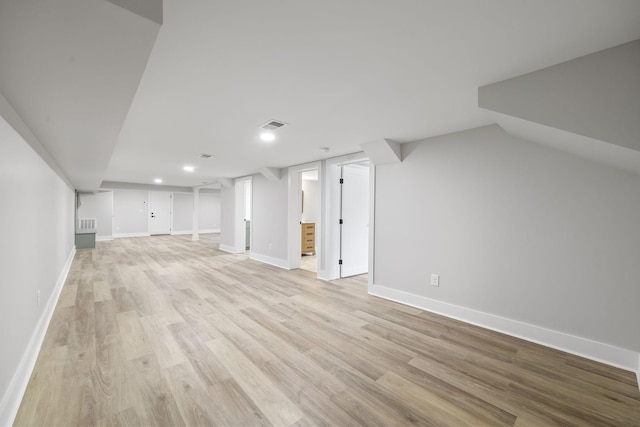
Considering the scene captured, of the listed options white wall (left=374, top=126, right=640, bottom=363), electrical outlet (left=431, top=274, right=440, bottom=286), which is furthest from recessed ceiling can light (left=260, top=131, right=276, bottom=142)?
electrical outlet (left=431, top=274, right=440, bottom=286)

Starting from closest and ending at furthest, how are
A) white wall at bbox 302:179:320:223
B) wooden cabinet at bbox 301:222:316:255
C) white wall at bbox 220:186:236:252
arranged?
wooden cabinet at bbox 301:222:316:255 < white wall at bbox 220:186:236:252 < white wall at bbox 302:179:320:223

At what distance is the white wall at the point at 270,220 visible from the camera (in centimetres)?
565

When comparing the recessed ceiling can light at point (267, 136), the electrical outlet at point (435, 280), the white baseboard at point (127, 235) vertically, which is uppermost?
the recessed ceiling can light at point (267, 136)

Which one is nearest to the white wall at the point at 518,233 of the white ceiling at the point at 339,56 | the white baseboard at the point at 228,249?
the white ceiling at the point at 339,56

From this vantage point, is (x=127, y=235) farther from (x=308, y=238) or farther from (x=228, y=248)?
(x=308, y=238)

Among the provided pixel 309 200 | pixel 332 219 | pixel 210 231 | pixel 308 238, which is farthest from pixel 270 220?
pixel 210 231

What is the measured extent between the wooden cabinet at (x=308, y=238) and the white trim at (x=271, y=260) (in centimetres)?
121

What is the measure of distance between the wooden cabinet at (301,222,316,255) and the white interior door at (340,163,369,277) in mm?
2237

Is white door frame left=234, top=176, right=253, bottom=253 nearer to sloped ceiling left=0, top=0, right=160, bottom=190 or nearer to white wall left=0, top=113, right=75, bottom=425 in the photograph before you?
white wall left=0, top=113, right=75, bottom=425

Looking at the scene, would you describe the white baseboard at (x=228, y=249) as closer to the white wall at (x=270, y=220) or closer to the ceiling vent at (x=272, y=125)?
the white wall at (x=270, y=220)

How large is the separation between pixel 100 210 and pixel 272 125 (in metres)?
10.3

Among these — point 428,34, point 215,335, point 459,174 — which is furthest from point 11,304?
point 459,174

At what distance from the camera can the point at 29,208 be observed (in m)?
2.22

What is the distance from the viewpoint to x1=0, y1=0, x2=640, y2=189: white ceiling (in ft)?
3.93
